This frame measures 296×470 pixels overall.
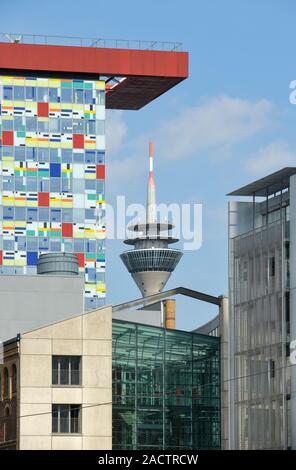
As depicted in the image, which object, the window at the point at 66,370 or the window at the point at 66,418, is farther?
the window at the point at 66,370

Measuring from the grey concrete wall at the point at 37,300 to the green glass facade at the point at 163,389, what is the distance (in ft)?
58.9

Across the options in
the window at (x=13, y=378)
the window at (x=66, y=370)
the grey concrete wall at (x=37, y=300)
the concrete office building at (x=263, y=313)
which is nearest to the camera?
the concrete office building at (x=263, y=313)

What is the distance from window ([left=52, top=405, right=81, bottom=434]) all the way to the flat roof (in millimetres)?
20395

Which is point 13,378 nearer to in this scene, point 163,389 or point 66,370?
point 66,370

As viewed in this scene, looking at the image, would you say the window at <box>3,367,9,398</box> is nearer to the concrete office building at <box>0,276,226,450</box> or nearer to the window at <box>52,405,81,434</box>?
the concrete office building at <box>0,276,226,450</box>

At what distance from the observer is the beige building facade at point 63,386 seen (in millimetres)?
106188

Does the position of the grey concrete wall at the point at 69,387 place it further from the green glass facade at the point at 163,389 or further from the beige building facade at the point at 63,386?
the green glass facade at the point at 163,389

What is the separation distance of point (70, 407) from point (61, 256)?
30.6m

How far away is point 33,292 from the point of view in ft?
422

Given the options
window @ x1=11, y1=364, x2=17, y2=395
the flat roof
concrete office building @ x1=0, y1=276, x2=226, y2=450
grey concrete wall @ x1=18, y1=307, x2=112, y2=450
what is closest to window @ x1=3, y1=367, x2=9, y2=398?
concrete office building @ x1=0, y1=276, x2=226, y2=450

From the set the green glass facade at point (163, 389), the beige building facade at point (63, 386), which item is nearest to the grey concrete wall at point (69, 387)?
the beige building facade at point (63, 386)
